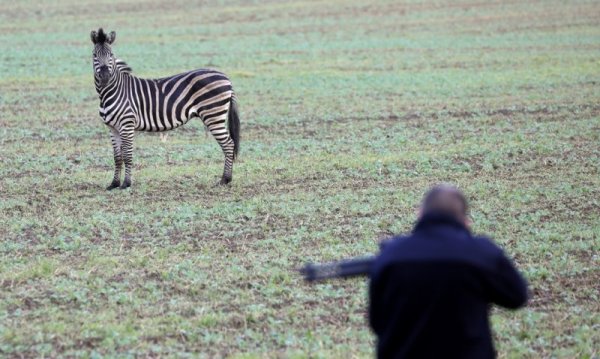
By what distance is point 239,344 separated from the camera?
26.6 ft

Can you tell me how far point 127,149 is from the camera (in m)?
15.0

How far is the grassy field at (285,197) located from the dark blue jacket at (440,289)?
2.62 meters

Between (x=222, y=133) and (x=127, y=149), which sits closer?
(x=127, y=149)

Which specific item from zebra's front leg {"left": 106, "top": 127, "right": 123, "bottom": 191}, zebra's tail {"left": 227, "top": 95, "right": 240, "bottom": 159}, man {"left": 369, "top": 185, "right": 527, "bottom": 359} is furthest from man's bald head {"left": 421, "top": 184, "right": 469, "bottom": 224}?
zebra's tail {"left": 227, "top": 95, "right": 240, "bottom": 159}

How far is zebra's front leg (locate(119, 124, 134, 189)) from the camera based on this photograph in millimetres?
14867

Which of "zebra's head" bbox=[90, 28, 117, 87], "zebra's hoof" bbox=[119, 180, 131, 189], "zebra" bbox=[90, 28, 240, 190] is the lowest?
"zebra's hoof" bbox=[119, 180, 131, 189]

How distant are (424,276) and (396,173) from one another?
10.4 m

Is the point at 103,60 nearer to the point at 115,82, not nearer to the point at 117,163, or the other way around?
the point at 115,82

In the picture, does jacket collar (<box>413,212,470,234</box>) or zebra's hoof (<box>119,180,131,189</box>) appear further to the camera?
zebra's hoof (<box>119,180,131,189</box>)

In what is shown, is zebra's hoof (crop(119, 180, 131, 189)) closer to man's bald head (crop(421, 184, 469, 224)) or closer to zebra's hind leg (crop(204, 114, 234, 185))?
zebra's hind leg (crop(204, 114, 234, 185))

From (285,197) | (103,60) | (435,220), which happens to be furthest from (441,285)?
(103,60)

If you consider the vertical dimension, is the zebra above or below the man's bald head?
below

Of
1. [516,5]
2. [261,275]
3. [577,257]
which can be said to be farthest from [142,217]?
[516,5]

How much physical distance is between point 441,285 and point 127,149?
10.4 metres
